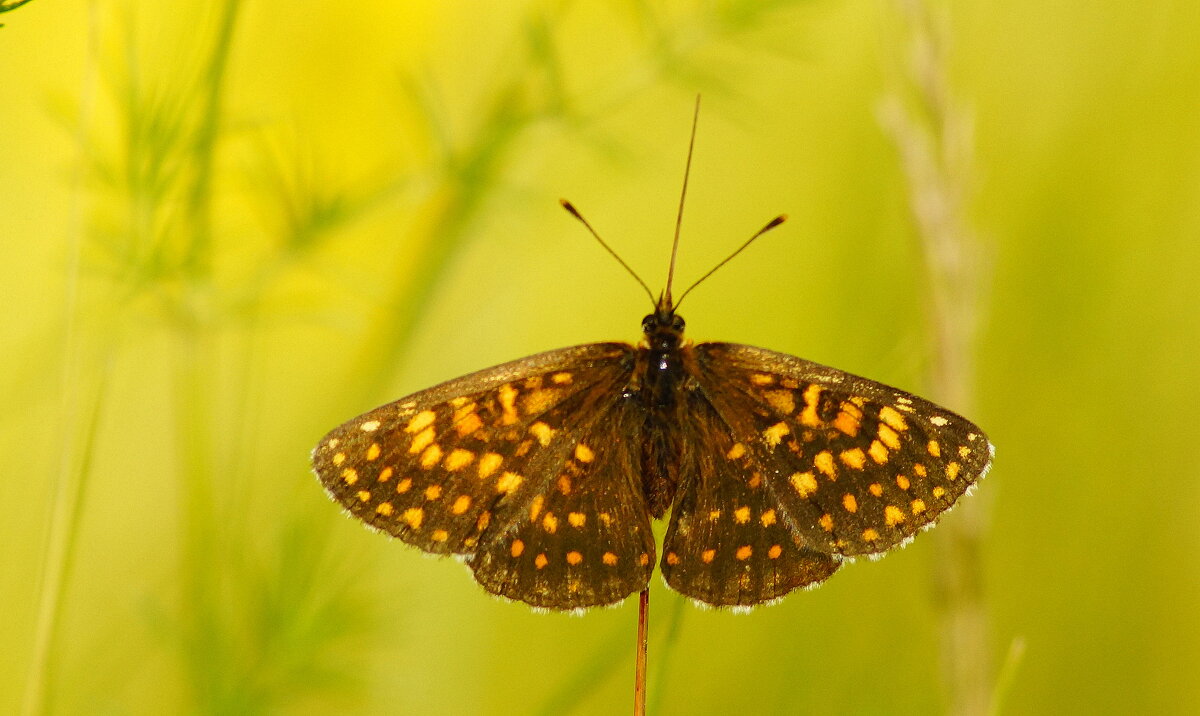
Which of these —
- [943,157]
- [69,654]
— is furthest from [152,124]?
[69,654]

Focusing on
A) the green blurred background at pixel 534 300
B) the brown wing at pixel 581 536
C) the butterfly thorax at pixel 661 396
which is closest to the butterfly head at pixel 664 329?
the butterfly thorax at pixel 661 396

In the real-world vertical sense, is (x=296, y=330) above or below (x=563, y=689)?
above

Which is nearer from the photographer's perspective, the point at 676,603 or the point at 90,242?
the point at 676,603

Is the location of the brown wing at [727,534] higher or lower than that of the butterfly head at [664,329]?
lower

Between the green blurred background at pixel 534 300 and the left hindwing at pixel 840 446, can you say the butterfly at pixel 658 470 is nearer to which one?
the left hindwing at pixel 840 446

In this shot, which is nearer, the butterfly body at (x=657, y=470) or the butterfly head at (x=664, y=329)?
the butterfly body at (x=657, y=470)

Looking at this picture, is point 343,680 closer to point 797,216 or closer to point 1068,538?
point 1068,538

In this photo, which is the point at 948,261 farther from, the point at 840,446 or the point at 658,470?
the point at 658,470

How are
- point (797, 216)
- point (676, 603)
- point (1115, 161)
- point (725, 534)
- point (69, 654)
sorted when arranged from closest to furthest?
1. point (676, 603)
2. point (725, 534)
3. point (69, 654)
4. point (1115, 161)
5. point (797, 216)
